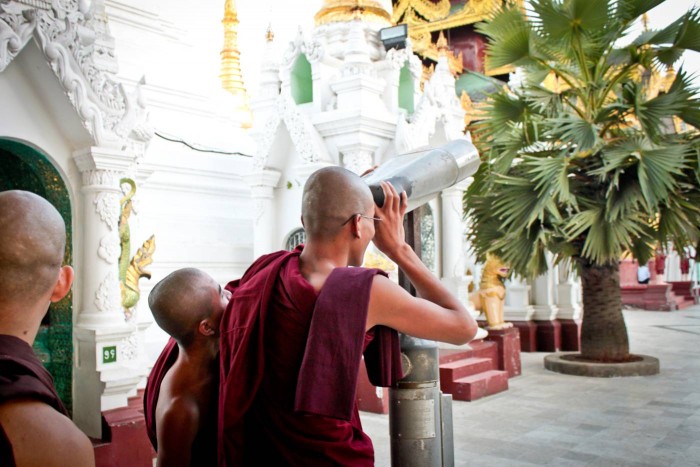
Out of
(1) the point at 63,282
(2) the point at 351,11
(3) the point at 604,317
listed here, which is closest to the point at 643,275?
(3) the point at 604,317

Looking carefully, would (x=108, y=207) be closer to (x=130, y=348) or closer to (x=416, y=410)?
(x=130, y=348)

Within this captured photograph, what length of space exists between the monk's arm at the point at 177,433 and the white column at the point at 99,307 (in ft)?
6.89

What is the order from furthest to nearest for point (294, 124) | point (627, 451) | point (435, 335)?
1. point (294, 124)
2. point (627, 451)
3. point (435, 335)

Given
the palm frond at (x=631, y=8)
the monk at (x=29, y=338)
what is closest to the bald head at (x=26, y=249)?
the monk at (x=29, y=338)

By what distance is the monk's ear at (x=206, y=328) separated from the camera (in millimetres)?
1863

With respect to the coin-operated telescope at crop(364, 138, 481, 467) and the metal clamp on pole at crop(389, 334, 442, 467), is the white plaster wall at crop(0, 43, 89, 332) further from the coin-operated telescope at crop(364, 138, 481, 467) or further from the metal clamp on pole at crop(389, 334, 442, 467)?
the metal clamp on pole at crop(389, 334, 442, 467)

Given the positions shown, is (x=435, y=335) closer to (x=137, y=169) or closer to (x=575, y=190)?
(x=137, y=169)

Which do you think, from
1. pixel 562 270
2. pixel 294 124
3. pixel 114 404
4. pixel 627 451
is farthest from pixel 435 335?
pixel 562 270

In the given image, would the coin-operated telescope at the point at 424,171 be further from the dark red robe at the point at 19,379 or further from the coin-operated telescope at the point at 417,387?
the dark red robe at the point at 19,379

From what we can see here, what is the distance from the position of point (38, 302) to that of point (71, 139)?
→ 2782 millimetres

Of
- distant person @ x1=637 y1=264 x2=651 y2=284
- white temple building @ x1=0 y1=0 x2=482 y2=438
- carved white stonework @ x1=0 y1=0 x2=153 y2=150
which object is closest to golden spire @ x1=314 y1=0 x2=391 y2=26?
white temple building @ x1=0 y1=0 x2=482 y2=438

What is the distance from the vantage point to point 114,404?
381cm

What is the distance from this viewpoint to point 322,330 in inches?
61.1

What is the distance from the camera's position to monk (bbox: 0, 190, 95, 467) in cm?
114
